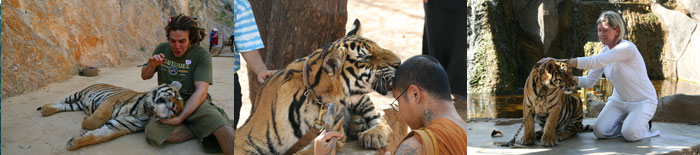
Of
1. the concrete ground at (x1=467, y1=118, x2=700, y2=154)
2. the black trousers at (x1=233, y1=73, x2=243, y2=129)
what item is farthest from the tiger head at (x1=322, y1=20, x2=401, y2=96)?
the concrete ground at (x1=467, y1=118, x2=700, y2=154)

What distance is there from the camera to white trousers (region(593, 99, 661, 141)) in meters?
5.82

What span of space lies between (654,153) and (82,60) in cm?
497

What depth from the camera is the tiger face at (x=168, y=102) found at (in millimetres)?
4156

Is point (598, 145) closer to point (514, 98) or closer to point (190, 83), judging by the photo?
point (190, 83)

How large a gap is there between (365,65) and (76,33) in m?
2.73

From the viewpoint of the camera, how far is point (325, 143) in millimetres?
2617

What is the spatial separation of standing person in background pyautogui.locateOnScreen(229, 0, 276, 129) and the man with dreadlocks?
145cm

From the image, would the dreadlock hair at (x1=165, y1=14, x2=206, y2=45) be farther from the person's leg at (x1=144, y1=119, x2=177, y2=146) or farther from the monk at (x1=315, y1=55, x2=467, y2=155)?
the monk at (x1=315, y1=55, x2=467, y2=155)

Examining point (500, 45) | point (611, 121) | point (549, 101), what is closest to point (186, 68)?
point (549, 101)

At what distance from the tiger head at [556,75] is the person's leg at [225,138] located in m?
3.20

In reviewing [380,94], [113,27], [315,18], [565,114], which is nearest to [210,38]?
[113,27]

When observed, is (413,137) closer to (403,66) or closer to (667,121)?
(403,66)

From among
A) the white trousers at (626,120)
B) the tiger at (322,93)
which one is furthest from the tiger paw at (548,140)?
the tiger at (322,93)

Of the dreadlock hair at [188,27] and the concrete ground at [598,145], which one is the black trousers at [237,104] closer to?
the dreadlock hair at [188,27]
